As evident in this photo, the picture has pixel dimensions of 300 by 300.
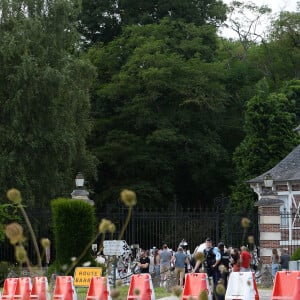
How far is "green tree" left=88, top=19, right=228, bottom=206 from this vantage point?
57.7 m

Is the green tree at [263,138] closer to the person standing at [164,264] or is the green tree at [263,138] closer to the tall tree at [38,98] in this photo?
the tall tree at [38,98]

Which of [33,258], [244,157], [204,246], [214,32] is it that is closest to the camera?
[204,246]

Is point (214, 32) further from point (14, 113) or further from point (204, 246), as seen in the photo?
point (204, 246)

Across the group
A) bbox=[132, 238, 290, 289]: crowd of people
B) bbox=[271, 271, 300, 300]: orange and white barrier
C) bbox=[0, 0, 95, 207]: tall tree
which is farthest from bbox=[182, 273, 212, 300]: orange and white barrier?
bbox=[0, 0, 95, 207]: tall tree

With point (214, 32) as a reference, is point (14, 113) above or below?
below

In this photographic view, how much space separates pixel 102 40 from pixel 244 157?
13701mm

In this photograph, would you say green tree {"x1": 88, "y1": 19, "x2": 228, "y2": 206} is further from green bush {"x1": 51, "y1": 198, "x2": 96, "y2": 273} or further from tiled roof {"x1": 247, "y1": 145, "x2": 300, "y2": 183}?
green bush {"x1": 51, "y1": 198, "x2": 96, "y2": 273}

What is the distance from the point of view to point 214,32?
203 ft

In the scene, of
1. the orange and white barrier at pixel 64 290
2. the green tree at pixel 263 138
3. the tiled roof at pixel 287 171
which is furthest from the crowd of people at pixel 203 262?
the green tree at pixel 263 138

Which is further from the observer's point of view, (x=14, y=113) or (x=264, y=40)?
(x=264, y=40)

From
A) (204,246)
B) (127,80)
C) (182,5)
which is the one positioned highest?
(182,5)

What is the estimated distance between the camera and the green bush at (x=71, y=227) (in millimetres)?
29656

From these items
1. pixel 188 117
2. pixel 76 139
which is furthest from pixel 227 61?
pixel 76 139

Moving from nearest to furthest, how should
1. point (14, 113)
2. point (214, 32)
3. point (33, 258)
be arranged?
point (33, 258) → point (14, 113) → point (214, 32)
